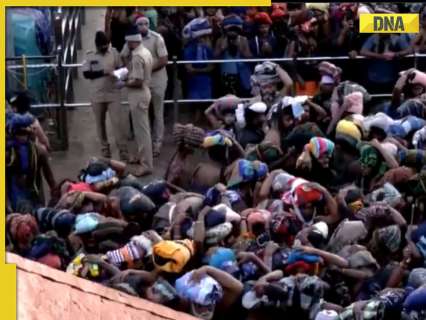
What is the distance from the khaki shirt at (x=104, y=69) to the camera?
1362 cm

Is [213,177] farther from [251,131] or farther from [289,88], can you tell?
[289,88]

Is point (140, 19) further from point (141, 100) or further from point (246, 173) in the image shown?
point (246, 173)

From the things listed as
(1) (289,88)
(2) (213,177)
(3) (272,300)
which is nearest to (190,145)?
(2) (213,177)

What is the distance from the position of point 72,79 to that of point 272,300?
19.3 ft

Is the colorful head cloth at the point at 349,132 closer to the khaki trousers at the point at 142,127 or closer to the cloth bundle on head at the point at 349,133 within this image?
the cloth bundle on head at the point at 349,133

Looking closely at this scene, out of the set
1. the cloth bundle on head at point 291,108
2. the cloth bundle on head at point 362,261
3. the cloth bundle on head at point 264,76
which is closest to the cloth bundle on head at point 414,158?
the cloth bundle on head at point 291,108

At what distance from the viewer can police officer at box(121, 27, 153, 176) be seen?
13352 mm

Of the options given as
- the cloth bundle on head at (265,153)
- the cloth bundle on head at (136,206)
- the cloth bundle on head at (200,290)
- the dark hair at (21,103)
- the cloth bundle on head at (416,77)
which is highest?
the cloth bundle on head at (416,77)

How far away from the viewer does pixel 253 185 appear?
11367mm

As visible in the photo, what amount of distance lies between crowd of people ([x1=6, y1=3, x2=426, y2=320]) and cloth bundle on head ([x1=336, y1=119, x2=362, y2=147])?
18mm

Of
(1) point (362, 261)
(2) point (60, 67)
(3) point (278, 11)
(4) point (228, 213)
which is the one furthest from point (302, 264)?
(3) point (278, 11)

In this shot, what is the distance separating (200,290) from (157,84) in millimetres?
4482

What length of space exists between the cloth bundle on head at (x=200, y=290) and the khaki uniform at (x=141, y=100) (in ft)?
12.6

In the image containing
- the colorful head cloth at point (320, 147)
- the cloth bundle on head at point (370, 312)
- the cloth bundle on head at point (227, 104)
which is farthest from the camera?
the cloth bundle on head at point (227, 104)
